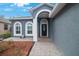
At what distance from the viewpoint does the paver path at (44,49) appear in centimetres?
367

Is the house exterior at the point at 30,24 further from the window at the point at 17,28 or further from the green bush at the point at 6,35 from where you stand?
the green bush at the point at 6,35

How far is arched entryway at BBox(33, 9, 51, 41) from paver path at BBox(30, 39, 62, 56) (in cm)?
17

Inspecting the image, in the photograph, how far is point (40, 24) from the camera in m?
3.90

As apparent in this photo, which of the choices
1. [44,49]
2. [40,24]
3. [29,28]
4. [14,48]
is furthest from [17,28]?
[44,49]

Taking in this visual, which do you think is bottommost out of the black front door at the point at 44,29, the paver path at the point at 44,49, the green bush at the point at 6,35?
the paver path at the point at 44,49

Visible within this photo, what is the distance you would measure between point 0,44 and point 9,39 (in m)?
0.24

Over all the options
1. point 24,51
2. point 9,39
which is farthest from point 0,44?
point 24,51

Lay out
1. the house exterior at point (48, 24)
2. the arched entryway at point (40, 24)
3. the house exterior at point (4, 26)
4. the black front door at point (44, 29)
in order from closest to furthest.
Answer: the house exterior at point (48, 24), the house exterior at point (4, 26), the arched entryway at point (40, 24), the black front door at point (44, 29)

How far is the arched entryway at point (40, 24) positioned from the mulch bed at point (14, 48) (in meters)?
0.30

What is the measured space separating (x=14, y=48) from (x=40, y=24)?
2.85 feet

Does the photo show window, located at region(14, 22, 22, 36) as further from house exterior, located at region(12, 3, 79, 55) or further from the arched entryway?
the arched entryway

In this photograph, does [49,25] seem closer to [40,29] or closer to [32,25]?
Answer: [40,29]

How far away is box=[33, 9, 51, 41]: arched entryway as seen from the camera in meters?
3.77

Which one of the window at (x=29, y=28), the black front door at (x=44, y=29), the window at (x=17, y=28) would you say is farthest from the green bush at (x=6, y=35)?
the black front door at (x=44, y=29)
